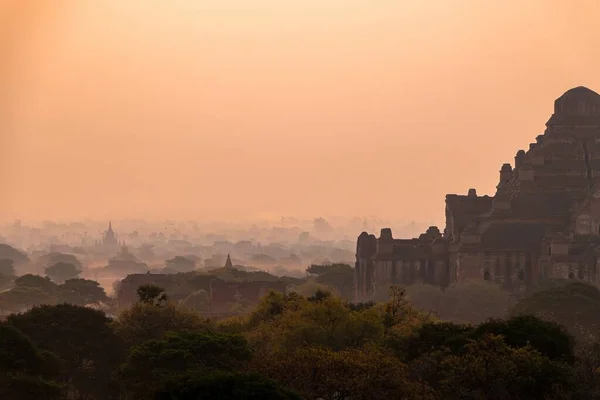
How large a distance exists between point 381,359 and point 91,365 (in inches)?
838

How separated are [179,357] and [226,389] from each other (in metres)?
12.9

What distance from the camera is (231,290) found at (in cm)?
15388

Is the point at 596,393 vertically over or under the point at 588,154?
under

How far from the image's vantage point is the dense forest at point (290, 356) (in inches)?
2312

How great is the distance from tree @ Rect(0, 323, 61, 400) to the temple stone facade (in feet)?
227

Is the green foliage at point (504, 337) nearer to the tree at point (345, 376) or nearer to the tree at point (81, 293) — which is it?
the tree at point (345, 376)

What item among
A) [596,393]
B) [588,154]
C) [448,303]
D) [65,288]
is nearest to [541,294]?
[448,303]

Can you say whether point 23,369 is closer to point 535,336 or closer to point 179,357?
point 179,357

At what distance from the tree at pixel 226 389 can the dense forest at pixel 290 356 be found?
5 centimetres

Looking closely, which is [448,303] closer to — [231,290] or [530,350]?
[231,290]

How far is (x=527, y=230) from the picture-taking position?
141125 millimetres

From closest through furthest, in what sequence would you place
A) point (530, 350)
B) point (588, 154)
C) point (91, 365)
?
point (530, 350) → point (91, 365) → point (588, 154)

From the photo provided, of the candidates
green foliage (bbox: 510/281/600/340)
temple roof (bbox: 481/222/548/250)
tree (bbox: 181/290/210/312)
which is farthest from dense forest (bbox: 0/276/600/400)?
tree (bbox: 181/290/210/312)


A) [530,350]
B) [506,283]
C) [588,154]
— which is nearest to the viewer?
[530,350]
